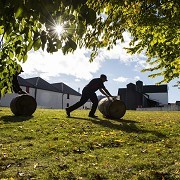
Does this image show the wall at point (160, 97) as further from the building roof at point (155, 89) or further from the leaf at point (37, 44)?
the leaf at point (37, 44)

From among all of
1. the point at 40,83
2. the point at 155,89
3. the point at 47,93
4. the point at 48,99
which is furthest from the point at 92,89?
the point at 155,89

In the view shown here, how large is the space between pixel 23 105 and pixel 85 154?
7357 mm

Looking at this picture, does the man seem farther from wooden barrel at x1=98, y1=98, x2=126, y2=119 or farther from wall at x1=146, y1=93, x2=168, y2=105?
wall at x1=146, y1=93, x2=168, y2=105

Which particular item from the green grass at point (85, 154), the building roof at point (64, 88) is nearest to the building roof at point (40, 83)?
the building roof at point (64, 88)

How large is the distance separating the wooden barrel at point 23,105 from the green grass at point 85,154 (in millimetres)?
3271

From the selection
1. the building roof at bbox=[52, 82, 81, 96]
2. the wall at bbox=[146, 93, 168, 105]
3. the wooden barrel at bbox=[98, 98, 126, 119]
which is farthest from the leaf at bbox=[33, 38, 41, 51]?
the wall at bbox=[146, 93, 168, 105]

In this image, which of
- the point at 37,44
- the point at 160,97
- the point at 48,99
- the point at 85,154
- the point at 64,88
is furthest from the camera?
the point at 160,97

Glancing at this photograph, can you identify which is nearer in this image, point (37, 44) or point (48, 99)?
point (37, 44)

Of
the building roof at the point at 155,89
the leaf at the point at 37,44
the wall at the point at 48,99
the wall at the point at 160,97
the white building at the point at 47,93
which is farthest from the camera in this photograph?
the building roof at the point at 155,89

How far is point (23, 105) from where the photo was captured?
1281 centimetres

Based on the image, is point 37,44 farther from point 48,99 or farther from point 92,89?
point 48,99

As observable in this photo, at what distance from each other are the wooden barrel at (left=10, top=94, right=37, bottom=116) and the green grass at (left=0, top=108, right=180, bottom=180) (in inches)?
129

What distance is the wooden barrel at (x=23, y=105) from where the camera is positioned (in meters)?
12.7

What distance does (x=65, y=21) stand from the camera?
3.11 m
